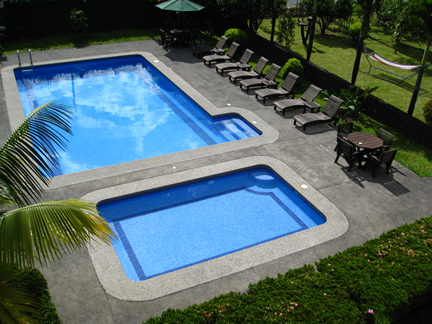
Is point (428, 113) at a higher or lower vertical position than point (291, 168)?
higher

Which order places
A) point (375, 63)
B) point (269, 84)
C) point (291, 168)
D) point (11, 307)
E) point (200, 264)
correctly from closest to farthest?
point (11, 307) < point (200, 264) < point (291, 168) < point (269, 84) < point (375, 63)

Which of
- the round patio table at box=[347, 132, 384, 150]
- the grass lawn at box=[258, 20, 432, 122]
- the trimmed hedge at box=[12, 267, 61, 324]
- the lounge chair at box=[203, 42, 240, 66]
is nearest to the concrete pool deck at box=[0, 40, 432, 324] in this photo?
the trimmed hedge at box=[12, 267, 61, 324]

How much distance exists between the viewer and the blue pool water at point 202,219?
988 centimetres

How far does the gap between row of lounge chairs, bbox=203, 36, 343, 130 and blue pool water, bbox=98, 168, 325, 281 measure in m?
3.85

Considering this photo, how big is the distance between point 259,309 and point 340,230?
386cm

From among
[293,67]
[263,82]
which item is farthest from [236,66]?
[293,67]

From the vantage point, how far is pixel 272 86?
17688 mm

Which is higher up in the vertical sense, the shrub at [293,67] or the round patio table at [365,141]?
the shrub at [293,67]

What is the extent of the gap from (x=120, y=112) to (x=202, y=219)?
306 inches

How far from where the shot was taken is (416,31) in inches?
580

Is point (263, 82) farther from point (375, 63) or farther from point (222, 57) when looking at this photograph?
point (375, 63)

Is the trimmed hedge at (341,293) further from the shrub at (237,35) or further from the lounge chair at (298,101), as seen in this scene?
the shrub at (237,35)

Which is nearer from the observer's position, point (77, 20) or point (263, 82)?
point (263, 82)

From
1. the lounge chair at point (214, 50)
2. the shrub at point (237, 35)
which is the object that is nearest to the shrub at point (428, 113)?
the lounge chair at point (214, 50)
